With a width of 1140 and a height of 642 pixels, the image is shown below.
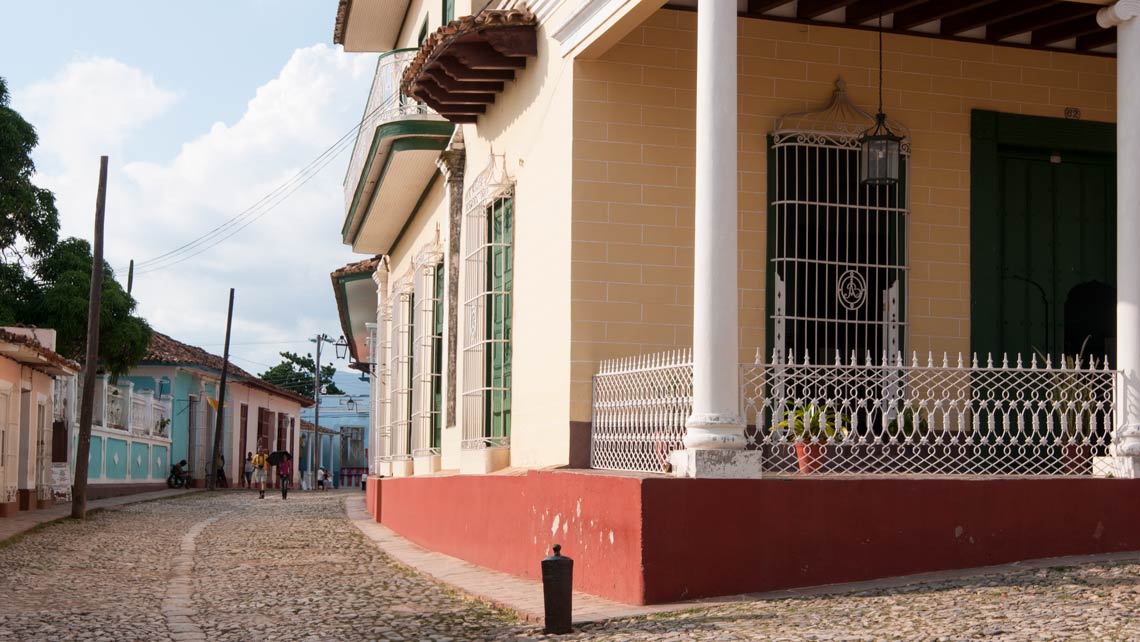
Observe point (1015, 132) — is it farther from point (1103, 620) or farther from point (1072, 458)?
point (1103, 620)

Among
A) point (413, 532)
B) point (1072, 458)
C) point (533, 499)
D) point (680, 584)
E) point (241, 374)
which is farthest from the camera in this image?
point (241, 374)

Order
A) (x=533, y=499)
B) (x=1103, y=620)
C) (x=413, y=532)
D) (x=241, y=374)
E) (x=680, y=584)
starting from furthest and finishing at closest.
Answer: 1. (x=241, y=374)
2. (x=413, y=532)
3. (x=533, y=499)
4. (x=680, y=584)
5. (x=1103, y=620)

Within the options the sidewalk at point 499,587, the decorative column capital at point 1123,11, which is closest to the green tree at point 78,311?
the sidewalk at point 499,587

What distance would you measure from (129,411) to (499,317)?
2047 cm

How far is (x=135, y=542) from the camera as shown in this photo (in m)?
14.5

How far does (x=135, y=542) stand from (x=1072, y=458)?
9.96 metres

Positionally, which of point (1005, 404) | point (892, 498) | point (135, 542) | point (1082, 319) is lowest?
point (135, 542)

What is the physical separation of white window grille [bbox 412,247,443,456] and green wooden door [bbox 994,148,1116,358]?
6.37 metres

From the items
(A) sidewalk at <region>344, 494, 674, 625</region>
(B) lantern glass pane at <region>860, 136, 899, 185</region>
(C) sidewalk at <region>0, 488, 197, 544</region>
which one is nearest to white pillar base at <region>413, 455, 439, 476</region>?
(A) sidewalk at <region>344, 494, 674, 625</region>

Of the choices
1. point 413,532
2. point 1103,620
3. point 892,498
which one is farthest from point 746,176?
point 413,532

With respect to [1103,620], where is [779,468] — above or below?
above

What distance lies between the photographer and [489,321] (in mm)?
11578

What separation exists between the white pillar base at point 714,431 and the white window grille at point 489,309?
3.74m

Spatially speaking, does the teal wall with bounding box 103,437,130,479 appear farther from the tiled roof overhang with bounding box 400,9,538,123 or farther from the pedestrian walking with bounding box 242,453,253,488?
the tiled roof overhang with bounding box 400,9,538,123
